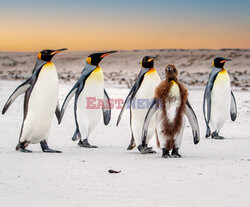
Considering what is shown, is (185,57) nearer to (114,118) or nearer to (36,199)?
(114,118)

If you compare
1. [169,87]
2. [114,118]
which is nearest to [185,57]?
[114,118]

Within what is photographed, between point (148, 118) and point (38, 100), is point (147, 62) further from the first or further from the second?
point (38, 100)

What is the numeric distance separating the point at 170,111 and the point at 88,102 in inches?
71.3

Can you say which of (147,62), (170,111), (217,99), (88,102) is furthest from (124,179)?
(217,99)

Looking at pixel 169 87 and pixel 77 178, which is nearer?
pixel 77 178

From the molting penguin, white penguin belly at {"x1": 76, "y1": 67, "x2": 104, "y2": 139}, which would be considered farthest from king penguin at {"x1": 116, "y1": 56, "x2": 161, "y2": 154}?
white penguin belly at {"x1": 76, "y1": 67, "x2": 104, "y2": 139}

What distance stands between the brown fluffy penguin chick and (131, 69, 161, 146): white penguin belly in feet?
2.13

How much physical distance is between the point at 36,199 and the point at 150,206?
2.92 ft

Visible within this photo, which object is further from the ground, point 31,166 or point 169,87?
point 169,87

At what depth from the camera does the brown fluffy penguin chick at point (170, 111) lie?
550 centimetres

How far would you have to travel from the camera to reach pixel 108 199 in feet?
11.4

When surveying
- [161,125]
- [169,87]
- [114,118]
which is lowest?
[114,118]

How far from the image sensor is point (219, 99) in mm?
8555

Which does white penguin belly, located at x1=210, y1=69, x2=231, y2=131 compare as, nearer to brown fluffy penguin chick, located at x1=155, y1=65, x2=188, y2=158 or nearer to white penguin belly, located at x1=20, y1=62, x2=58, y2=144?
brown fluffy penguin chick, located at x1=155, y1=65, x2=188, y2=158
